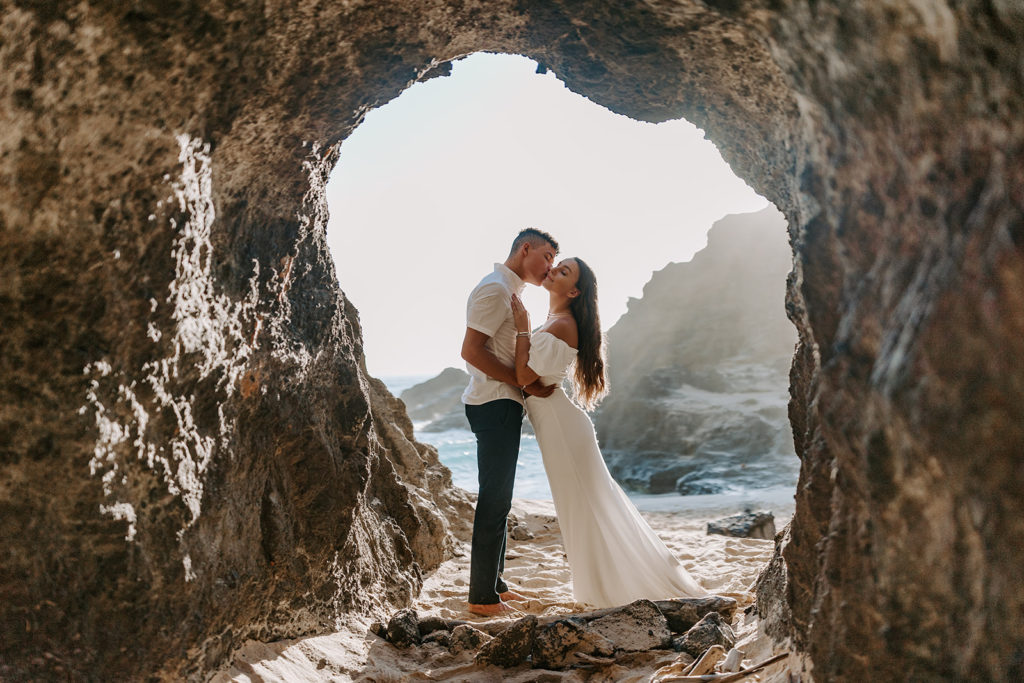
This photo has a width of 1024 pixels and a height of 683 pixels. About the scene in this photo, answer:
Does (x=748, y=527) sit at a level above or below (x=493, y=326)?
below

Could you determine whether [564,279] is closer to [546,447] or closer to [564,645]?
[546,447]

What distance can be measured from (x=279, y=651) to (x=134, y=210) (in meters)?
1.75

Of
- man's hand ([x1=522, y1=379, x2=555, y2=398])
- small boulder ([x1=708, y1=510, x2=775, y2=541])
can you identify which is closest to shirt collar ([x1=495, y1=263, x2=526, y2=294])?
man's hand ([x1=522, y1=379, x2=555, y2=398])

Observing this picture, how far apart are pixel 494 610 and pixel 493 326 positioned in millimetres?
1518

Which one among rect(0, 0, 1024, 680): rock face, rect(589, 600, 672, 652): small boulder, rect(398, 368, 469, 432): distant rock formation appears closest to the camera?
rect(0, 0, 1024, 680): rock face

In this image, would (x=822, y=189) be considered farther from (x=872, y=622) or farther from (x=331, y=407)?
(x=331, y=407)

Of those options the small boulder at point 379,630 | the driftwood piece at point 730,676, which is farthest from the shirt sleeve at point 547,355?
the driftwood piece at point 730,676

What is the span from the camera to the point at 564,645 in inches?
104

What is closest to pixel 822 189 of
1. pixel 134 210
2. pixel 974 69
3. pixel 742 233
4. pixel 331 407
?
pixel 974 69

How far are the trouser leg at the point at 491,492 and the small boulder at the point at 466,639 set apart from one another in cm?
62

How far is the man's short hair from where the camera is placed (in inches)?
154

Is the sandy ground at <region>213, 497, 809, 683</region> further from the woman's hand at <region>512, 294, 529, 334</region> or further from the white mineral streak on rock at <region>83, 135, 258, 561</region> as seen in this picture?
the woman's hand at <region>512, 294, 529, 334</region>

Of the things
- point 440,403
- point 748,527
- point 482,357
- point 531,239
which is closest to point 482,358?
point 482,357

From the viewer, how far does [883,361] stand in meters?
1.39
